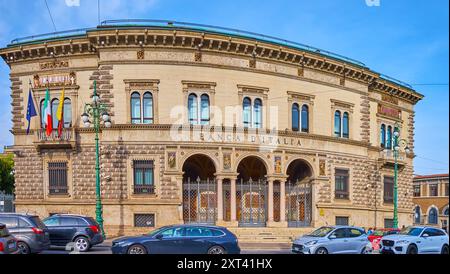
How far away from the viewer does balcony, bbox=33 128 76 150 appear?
35.8ft

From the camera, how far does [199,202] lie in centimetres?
1688

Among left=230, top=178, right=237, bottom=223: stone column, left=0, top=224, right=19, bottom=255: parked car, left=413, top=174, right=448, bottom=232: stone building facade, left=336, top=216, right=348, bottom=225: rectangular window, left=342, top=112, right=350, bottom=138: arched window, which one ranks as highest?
left=342, top=112, right=350, bottom=138: arched window

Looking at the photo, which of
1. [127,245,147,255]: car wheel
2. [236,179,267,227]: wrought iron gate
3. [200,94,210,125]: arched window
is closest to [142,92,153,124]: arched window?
[200,94,210,125]: arched window

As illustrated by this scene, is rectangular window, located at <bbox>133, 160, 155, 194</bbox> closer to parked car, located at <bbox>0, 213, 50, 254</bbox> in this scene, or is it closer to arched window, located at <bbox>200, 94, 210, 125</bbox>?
arched window, located at <bbox>200, 94, 210, 125</bbox>

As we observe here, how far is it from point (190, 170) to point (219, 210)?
3.15m

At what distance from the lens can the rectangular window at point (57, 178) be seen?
545 inches

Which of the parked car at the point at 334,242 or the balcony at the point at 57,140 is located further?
the balcony at the point at 57,140

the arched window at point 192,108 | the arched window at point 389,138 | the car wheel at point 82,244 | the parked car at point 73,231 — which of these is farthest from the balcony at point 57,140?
the arched window at point 389,138

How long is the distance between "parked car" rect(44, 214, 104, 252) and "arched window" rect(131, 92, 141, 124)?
603cm

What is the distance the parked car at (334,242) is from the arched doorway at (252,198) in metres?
7.96

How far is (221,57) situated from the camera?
15.7 metres

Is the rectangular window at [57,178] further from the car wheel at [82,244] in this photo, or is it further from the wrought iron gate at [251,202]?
the wrought iron gate at [251,202]
